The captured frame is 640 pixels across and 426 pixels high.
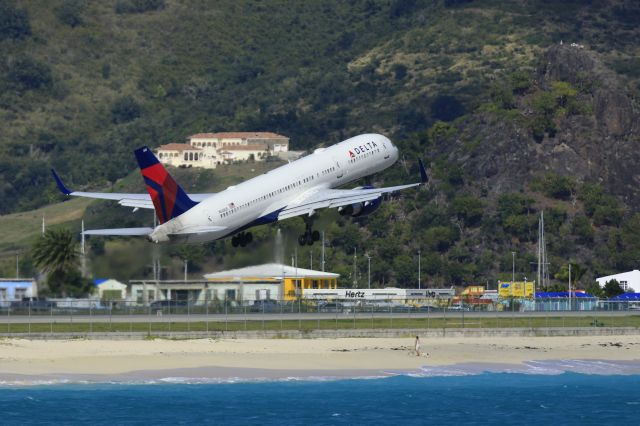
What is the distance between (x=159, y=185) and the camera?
10944 centimetres

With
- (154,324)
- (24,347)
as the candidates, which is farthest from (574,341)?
(24,347)

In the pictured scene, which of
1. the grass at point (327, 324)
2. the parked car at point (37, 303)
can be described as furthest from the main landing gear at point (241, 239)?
the parked car at point (37, 303)

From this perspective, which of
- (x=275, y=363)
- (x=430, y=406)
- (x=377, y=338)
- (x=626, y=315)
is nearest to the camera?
(x=430, y=406)

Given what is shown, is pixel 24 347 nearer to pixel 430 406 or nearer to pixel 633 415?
A: pixel 430 406

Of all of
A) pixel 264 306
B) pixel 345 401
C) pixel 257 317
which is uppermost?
pixel 264 306

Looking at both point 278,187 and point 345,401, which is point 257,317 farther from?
point 345,401

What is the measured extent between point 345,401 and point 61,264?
24721 mm

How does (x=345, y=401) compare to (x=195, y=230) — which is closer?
(x=345, y=401)

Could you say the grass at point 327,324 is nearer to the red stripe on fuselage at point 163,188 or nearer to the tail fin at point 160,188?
the tail fin at point 160,188

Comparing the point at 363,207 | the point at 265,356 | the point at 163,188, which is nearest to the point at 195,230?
the point at 163,188

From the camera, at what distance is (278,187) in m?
117

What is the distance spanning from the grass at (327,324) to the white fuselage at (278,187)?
11.9 meters

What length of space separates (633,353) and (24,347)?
45.4 m

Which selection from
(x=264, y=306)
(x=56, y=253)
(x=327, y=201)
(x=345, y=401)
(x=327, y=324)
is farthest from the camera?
(x=264, y=306)
